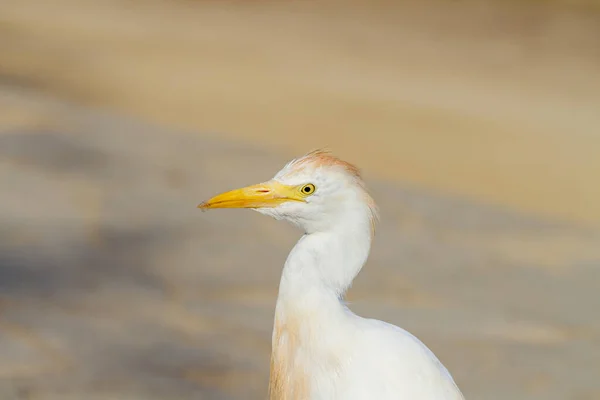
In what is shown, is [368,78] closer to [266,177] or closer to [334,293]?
[266,177]

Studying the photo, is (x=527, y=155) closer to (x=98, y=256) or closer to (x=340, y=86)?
(x=340, y=86)

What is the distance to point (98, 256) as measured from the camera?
716cm

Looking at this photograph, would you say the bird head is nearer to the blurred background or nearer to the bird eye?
the bird eye

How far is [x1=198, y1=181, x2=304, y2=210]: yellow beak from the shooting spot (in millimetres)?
3707

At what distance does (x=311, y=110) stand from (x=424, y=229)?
2185mm

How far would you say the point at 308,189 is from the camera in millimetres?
3699

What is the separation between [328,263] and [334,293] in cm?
11

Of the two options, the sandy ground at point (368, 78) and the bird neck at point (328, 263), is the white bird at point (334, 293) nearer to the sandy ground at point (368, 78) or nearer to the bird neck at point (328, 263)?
the bird neck at point (328, 263)

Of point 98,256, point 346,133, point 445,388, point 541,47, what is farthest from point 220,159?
point 445,388

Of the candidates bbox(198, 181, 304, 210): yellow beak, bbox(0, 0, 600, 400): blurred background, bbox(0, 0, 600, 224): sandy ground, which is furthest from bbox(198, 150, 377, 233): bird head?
bbox(0, 0, 600, 224): sandy ground

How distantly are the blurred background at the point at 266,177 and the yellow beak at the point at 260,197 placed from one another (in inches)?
84.3

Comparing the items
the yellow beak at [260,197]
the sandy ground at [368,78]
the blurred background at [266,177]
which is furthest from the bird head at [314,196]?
the sandy ground at [368,78]

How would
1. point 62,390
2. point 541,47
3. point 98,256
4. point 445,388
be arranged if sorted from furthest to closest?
point 541,47 → point 98,256 → point 62,390 → point 445,388

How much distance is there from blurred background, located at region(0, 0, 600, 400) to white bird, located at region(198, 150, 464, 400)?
2.07m
